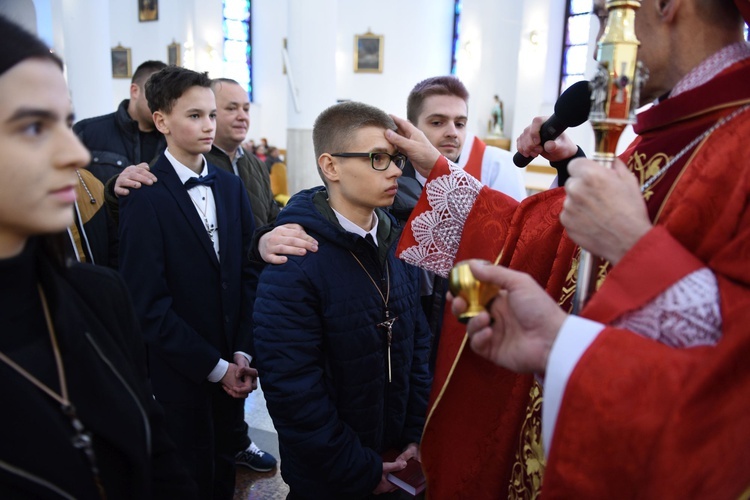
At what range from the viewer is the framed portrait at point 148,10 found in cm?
1753

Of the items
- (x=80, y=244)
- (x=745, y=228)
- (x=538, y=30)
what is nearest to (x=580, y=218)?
(x=745, y=228)

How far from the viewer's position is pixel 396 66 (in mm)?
16891

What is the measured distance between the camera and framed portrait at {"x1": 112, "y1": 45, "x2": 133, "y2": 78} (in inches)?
727

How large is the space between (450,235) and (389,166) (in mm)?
338

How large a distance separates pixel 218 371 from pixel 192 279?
0.40 m

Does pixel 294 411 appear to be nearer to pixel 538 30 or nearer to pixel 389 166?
pixel 389 166

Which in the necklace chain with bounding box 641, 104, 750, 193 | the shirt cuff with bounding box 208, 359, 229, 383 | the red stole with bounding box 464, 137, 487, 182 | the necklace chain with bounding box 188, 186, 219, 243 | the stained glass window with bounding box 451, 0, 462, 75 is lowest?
the shirt cuff with bounding box 208, 359, 229, 383

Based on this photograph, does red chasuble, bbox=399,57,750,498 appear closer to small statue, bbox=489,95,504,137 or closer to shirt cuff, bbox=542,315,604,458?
shirt cuff, bbox=542,315,604,458

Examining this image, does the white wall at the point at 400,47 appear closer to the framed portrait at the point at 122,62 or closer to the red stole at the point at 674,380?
the framed portrait at the point at 122,62

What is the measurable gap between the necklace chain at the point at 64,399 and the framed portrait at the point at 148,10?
19014mm

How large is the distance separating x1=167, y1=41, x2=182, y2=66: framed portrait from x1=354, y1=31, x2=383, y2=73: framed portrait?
16.7ft

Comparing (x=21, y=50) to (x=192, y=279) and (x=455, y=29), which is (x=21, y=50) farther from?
(x=455, y=29)

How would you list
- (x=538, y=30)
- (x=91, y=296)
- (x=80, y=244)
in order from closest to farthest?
(x=91, y=296) < (x=80, y=244) < (x=538, y=30)

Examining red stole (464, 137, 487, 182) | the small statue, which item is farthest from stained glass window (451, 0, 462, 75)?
red stole (464, 137, 487, 182)
